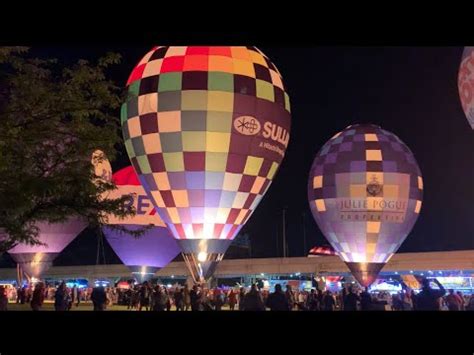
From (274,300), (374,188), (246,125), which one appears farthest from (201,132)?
(274,300)

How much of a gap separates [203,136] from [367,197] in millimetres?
8241

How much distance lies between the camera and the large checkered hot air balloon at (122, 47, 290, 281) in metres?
17.8

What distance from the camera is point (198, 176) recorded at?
17.9 m

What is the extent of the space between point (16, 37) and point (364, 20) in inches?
78.5

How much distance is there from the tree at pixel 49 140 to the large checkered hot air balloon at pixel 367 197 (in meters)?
16.4

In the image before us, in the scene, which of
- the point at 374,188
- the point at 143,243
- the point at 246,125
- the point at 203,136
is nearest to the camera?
the point at 203,136

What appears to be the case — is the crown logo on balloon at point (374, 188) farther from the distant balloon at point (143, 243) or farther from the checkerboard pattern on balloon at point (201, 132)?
the distant balloon at point (143, 243)

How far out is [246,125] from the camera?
17906 mm

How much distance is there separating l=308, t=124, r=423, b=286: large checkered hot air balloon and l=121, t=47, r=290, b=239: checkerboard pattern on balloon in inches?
225

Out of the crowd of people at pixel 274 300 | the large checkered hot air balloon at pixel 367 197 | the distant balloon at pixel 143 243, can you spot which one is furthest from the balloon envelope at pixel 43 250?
the large checkered hot air balloon at pixel 367 197

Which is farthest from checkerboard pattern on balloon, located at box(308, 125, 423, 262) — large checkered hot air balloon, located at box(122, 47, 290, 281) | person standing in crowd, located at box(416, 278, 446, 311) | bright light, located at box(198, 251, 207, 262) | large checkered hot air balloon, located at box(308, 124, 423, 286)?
person standing in crowd, located at box(416, 278, 446, 311)

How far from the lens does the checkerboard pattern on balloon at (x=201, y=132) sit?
699 inches

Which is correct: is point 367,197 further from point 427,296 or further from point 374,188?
point 427,296
